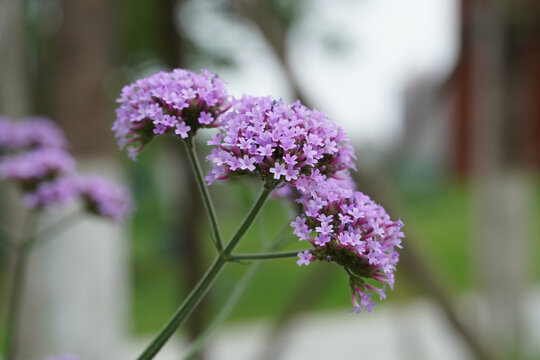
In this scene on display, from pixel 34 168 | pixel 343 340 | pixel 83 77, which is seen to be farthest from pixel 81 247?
pixel 343 340

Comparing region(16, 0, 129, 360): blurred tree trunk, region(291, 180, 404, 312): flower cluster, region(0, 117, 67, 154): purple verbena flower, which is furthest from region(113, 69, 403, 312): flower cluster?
region(16, 0, 129, 360): blurred tree trunk

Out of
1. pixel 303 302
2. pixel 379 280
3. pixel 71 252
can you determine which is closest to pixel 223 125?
pixel 379 280

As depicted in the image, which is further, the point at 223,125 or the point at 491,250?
the point at 491,250

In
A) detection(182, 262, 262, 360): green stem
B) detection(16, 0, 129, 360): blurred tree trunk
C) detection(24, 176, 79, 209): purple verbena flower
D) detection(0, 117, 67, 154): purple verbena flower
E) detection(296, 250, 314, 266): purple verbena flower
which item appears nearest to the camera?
detection(296, 250, 314, 266): purple verbena flower

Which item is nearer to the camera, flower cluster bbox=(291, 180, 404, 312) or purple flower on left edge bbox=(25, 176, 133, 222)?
flower cluster bbox=(291, 180, 404, 312)

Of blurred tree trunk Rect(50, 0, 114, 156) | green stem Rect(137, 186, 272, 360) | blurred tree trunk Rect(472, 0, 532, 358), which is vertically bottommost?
blurred tree trunk Rect(472, 0, 532, 358)

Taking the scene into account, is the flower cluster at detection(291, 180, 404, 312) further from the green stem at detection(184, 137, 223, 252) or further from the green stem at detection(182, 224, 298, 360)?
the green stem at detection(182, 224, 298, 360)

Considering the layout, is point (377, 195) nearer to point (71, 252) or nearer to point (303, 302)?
point (303, 302)
